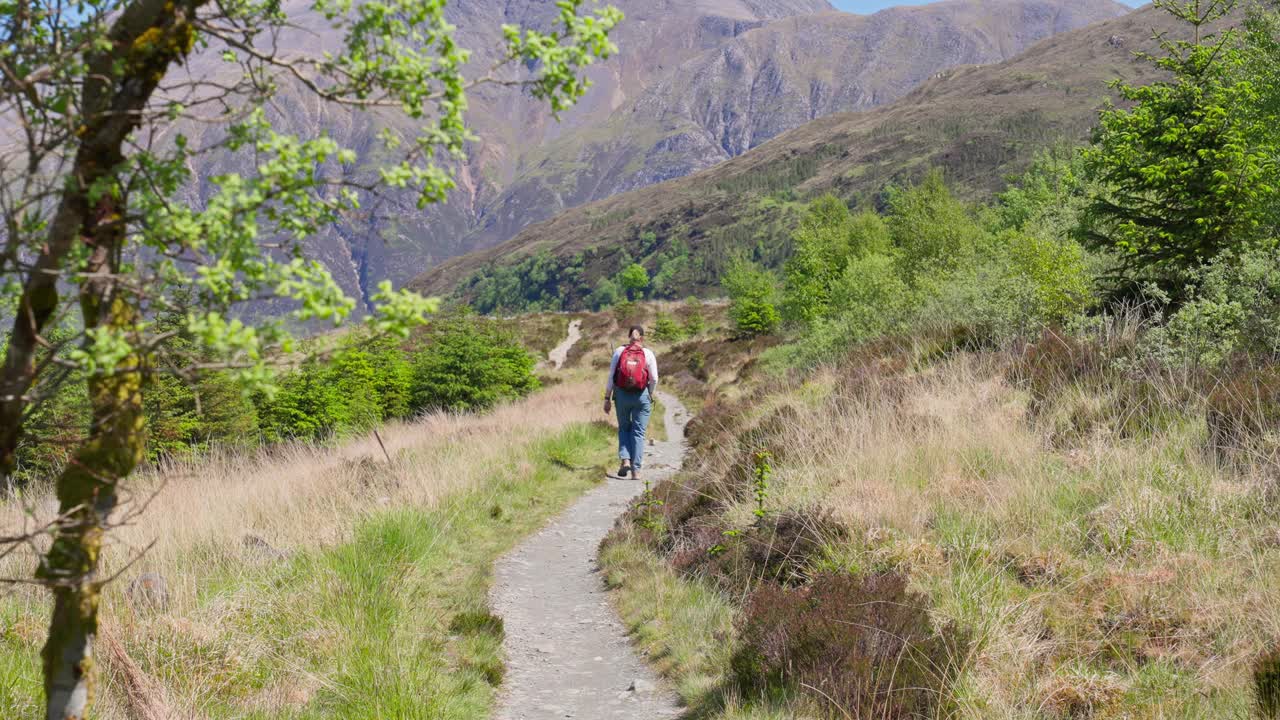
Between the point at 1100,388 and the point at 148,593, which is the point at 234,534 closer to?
the point at 148,593

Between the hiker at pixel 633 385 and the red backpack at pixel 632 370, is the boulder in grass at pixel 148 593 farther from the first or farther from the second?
the red backpack at pixel 632 370

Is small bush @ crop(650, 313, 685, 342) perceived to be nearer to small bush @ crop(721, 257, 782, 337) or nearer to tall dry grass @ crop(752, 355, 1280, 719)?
small bush @ crop(721, 257, 782, 337)

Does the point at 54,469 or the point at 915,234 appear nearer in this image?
the point at 54,469

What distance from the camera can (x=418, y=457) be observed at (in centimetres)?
1165

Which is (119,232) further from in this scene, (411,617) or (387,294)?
(411,617)

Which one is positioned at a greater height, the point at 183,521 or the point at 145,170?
the point at 145,170

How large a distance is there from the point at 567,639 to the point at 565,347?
173ft

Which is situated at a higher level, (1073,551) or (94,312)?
(94,312)

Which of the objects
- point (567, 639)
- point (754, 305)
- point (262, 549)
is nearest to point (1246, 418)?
point (567, 639)

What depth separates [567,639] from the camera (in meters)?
6.48

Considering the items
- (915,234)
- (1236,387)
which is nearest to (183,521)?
(1236,387)

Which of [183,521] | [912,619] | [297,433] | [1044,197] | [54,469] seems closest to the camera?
[912,619]

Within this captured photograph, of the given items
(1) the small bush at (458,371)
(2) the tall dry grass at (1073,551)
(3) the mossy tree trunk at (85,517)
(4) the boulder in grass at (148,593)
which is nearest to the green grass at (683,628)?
(2) the tall dry grass at (1073,551)

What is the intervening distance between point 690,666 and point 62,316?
4.43 meters
